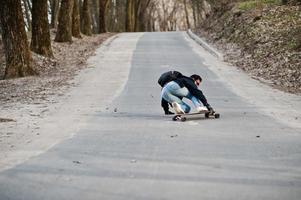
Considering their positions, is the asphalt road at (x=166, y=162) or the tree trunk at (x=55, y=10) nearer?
the asphalt road at (x=166, y=162)

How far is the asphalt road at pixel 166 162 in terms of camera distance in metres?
6.11

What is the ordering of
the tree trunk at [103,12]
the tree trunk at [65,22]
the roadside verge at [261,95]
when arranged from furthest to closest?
the tree trunk at [103,12] < the tree trunk at [65,22] < the roadside verge at [261,95]

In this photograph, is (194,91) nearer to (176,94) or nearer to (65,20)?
(176,94)

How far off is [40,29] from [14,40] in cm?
561

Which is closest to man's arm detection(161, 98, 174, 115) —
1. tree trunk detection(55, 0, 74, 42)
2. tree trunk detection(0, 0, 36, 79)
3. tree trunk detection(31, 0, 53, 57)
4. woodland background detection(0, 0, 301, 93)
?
woodland background detection(0, 0, 301, 93)

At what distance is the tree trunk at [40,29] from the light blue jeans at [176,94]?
14.8 metres

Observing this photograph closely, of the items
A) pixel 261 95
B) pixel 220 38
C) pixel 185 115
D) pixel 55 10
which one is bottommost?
pixel 261 95

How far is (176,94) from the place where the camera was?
38.8 feet

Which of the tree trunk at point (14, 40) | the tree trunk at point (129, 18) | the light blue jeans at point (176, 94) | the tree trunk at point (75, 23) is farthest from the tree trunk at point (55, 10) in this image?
the light blue jeans at point (176, 94)

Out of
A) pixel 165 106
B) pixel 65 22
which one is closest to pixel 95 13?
pixel 65 22

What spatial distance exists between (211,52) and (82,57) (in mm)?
6758

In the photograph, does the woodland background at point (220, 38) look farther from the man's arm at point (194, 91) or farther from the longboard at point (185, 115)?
the man's arm at point (194, 91)

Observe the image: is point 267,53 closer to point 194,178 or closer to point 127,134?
point 127,134

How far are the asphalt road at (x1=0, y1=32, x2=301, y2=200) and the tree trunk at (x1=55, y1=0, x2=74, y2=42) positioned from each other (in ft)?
66.9
